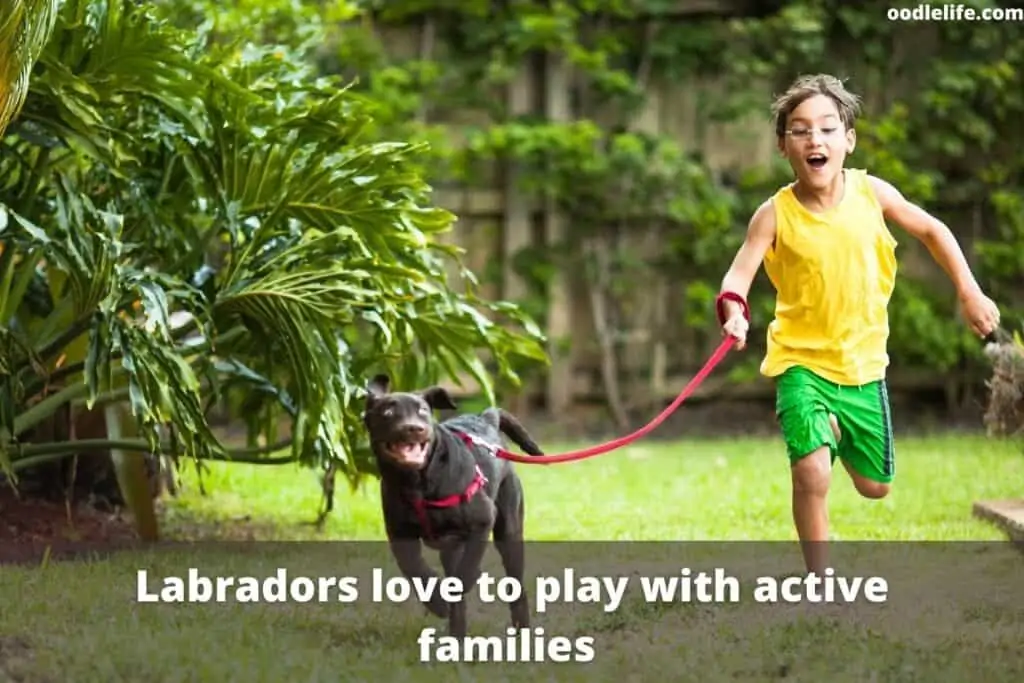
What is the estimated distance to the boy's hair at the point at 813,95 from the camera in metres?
4.39

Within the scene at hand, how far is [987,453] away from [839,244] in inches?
167

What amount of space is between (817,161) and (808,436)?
0.74 m

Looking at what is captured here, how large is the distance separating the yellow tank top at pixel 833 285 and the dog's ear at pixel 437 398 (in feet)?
3.32

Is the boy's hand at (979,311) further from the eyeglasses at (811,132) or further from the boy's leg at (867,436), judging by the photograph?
the eyeglasses at (811,132)

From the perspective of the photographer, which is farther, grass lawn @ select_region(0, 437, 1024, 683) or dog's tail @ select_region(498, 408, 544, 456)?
dog's tail @ select_region(498, 408, 544, 456)

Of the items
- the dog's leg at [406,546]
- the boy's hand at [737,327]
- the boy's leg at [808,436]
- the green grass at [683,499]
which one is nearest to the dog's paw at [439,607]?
the dog's leg at [406,546]

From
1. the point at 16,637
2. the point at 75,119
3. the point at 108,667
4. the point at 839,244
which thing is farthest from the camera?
the point at 75,119

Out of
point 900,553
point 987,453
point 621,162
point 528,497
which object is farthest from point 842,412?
point 621,162

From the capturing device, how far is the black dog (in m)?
3.75

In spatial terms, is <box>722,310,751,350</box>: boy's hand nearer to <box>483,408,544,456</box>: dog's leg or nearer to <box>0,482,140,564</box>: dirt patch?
<box>483,408,544,456</box>: dog's leg

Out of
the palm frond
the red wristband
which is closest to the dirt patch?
the palm frond

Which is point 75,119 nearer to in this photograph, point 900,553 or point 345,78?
point 900,553

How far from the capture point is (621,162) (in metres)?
10.9

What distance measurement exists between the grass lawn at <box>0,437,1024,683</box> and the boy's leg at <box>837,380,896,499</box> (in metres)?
0.35
